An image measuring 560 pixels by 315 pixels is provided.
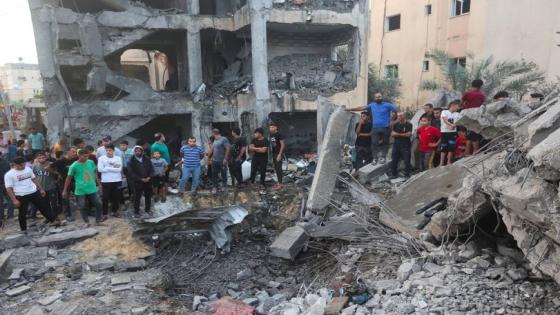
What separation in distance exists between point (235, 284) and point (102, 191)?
135 inches

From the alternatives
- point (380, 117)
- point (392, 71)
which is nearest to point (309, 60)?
point (380, 117)

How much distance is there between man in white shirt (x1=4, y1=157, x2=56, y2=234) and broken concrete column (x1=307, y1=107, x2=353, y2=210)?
190 inches

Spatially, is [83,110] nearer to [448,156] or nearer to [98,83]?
[98,83]

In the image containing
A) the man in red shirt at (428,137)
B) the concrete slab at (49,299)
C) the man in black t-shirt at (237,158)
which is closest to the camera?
the concrete slab at (49,299)

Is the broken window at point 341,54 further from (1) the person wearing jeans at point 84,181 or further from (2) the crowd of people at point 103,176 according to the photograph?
(1) the person wearing jeans at point 84,181

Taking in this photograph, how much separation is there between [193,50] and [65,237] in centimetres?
863

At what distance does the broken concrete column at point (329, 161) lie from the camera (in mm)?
7348

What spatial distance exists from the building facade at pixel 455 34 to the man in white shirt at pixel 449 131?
1044 centimetres

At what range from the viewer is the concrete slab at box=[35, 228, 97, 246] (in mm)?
6750

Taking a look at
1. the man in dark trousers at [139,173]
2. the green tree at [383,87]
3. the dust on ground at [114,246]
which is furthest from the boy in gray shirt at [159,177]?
the green tree at [383,87]

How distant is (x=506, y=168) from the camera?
4086 millimetres

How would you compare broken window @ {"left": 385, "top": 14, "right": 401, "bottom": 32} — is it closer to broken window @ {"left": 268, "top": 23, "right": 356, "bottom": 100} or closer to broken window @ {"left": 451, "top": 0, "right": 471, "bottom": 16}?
broken window @ {"left": 451, "top": 0, "right": 471, "bottom": 16}

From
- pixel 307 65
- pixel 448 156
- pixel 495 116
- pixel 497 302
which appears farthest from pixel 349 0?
pixel 497 302

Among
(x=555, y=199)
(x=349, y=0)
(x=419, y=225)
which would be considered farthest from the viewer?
(x=349, y=0)
